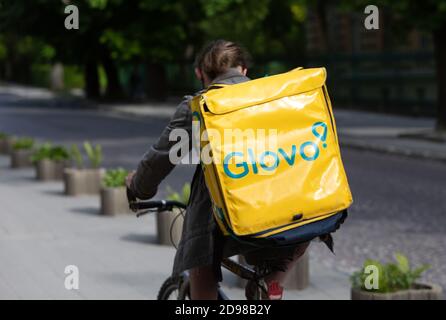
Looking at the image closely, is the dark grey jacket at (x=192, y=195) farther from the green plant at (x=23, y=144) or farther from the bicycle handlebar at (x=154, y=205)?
the green plant at (x=23, y=144)

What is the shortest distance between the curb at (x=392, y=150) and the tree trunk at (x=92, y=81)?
26229 mm

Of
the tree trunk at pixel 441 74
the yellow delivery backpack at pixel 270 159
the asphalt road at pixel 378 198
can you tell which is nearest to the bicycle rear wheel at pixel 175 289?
the yellow delivery backpack at pixel 270 159

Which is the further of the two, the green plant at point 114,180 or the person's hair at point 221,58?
the green plant at point 114,180

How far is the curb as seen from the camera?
59.2ft

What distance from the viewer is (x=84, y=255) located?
27.4 feet

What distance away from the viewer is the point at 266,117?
12.2ft

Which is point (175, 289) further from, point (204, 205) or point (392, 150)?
point (392, 150)

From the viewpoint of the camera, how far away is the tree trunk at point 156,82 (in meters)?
42.1

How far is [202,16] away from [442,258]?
1265 inches

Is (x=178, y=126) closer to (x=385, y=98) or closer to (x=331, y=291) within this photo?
(x=331, y=291)

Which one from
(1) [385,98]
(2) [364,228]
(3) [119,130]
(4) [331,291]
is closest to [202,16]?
(1) [385,98]

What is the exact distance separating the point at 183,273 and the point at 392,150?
50.5 feet

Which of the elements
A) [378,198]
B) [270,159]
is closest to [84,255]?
[270,159]

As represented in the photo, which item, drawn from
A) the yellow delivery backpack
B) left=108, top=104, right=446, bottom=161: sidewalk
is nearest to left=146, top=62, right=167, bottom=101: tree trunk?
left=108, top=104, right=446, bottom=161: sidewalk
